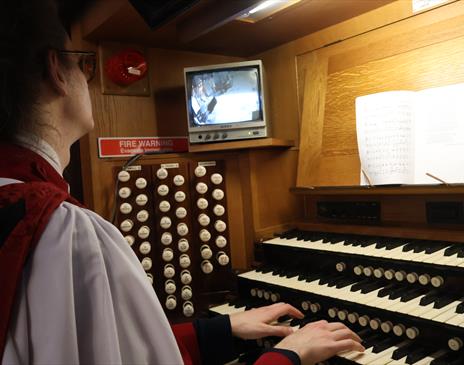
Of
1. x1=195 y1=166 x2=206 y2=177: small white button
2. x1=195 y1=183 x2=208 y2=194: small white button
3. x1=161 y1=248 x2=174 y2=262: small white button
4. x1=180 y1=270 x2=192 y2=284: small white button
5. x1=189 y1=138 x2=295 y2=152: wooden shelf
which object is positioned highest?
x1=189 y1=138 x2=295 y2=152: wooden shelf

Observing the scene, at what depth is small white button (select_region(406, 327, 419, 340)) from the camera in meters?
1.23

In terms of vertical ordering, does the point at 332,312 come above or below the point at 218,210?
below

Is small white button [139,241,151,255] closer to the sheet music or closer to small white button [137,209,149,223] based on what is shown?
small white button [137,209,149,223]

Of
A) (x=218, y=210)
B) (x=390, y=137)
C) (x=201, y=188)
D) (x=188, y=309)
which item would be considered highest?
(x=390, y=137)

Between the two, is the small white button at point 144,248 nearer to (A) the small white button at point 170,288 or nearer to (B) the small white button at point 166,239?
(B) the small white button at point 166,239

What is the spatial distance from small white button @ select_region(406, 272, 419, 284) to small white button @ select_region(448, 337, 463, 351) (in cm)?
26

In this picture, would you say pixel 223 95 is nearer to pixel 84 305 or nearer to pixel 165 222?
pixel 165 222

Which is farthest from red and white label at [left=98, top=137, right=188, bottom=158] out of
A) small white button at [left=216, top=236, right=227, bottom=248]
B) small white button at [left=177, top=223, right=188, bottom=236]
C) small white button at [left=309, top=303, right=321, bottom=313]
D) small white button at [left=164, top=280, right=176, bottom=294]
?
small white button at [left=309, top=303, right=321, bottom=313]

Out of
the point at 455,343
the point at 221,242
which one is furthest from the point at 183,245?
the point at 455,343

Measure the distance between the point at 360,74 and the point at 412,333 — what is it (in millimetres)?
1216

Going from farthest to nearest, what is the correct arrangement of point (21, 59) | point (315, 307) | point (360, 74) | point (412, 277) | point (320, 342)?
point (360, 74) → point (315, 307) → point (412, 277) → point (320, 342) → point (21, 59)

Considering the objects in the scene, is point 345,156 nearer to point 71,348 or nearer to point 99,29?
point 99,29

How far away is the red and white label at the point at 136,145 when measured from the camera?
2158mm

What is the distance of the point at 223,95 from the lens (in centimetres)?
217
